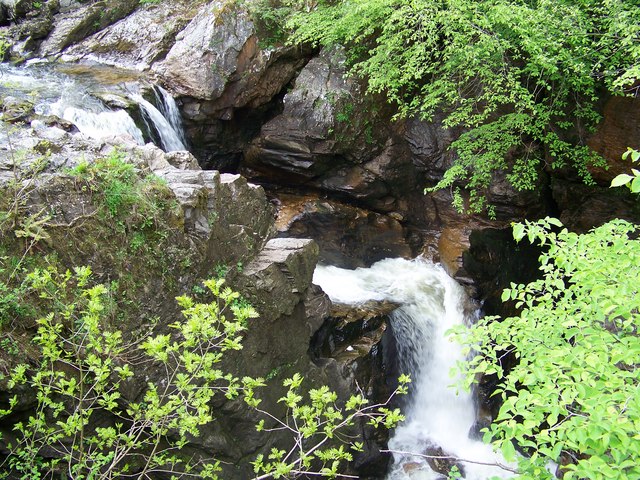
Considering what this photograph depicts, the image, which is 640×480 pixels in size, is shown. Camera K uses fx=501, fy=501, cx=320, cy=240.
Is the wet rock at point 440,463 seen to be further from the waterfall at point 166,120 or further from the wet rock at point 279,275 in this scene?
the waterfall at point 166,120

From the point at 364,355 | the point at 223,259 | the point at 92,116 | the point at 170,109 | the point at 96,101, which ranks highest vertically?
the point at 96,101

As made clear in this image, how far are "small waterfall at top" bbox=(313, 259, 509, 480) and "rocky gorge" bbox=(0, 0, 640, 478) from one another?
1.63 feet

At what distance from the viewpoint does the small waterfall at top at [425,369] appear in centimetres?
816

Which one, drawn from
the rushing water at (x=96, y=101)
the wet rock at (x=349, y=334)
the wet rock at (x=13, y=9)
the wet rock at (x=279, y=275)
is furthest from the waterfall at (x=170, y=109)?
the wet rock at (x=13, y=9)

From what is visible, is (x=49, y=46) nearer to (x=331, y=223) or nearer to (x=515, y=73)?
(x=331, y=223)

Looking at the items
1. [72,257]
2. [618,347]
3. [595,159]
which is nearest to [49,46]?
[72,257]

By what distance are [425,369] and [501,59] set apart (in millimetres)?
5481

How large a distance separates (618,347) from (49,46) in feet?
45.4

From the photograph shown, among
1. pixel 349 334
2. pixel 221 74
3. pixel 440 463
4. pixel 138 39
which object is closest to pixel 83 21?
pixel 138 39

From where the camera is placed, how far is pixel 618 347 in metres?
3.11

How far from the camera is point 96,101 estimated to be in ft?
30.0

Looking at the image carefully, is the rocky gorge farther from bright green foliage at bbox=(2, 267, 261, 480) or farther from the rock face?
bright green foliage at bbox=(2, 267, 261, 480)

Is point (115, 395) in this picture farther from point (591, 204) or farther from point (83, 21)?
point (83, 21)

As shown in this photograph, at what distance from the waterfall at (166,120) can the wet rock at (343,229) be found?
2.65 m
